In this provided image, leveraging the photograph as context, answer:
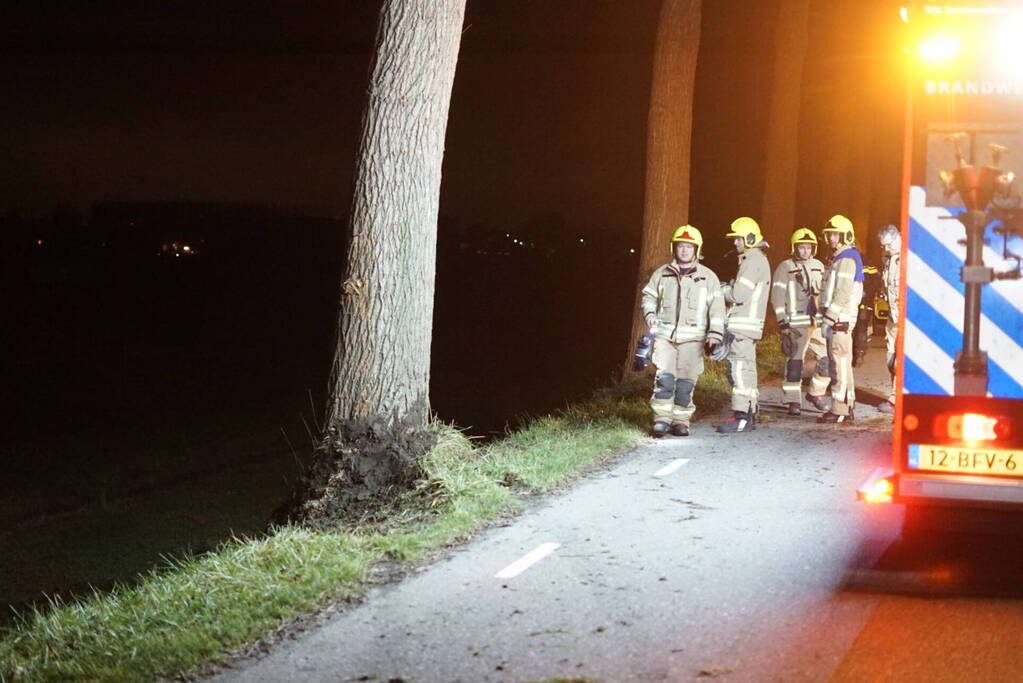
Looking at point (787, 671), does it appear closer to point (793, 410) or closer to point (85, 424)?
point (793, 410)

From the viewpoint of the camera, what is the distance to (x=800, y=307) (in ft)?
43.3

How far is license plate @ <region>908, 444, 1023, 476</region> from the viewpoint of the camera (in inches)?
251

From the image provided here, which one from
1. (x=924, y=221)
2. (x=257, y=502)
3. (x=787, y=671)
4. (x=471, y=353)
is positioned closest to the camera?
(x=787, y=671)

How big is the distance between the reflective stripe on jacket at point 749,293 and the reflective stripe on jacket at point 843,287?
940 millimetres

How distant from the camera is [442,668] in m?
5.38

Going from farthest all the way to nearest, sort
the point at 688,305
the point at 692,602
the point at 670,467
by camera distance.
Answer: the point at 688,305 < the point at 670,467 < the point at 692,602

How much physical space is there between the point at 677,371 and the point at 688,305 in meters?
0.60

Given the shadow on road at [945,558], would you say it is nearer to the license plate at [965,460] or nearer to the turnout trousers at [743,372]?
the license plate at [965,460]

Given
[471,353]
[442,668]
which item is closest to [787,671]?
[442,668]

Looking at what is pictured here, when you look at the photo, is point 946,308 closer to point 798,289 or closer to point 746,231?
point 746,231

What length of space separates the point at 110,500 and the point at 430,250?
945 centimetres

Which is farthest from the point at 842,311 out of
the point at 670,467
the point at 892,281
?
the point at 670,467

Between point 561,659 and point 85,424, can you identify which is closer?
point 561,659

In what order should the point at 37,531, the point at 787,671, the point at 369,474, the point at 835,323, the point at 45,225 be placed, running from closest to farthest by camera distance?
the point at 787,671
the point at 369,474
the point at 835,323
the point at 37,531
the point at 45,225
